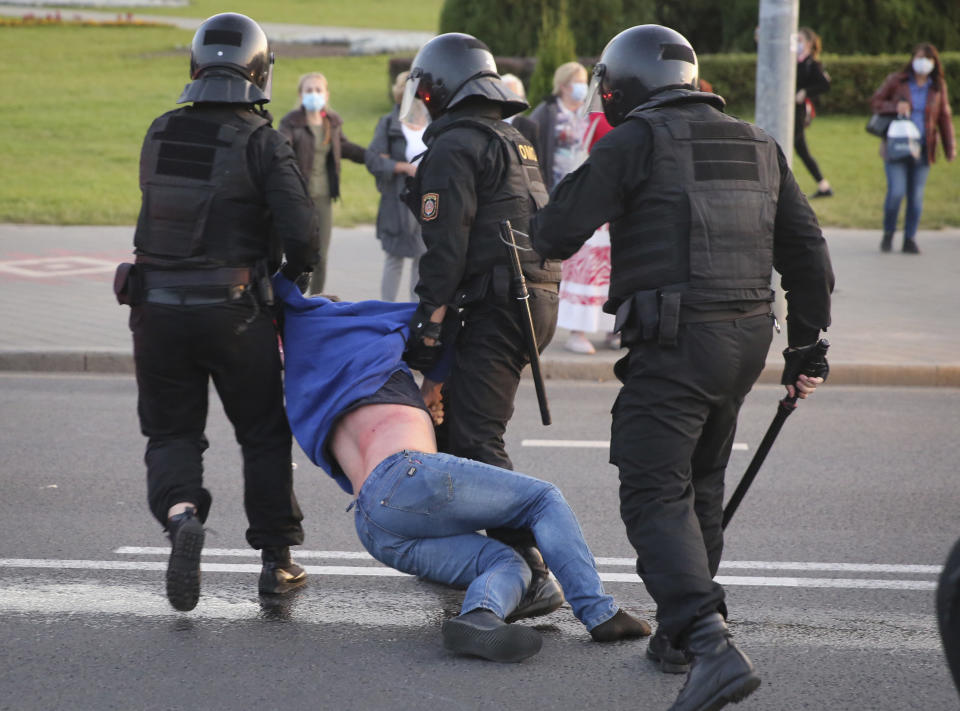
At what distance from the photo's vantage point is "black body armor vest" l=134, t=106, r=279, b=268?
4301 millimetres

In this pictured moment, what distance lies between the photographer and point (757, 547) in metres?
5.06

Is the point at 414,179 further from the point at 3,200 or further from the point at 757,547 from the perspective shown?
the point at 3,200

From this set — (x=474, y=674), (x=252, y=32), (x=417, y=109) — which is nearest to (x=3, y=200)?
(x=417, y=109)

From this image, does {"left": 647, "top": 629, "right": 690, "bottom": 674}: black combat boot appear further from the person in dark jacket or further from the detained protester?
the person in dark jacket

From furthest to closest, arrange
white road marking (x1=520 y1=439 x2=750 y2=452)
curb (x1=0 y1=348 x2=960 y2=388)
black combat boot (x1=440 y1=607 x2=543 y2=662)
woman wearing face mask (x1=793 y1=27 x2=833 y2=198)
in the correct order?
woman wearing face mask (x1=793 y1=27 x2=833 y2=198)
curb (x1=0 y1=348 x2=960 y2=388)
white road marking (x1=520 y1=439 x2=750 y2=452)
black combat boot (x1=440 y1=607 x2=543 y2=662)

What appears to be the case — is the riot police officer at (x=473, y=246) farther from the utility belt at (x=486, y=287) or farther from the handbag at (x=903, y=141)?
the handbag at (x=903, y=141)

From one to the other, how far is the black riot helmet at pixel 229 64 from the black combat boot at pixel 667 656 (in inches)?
87.7

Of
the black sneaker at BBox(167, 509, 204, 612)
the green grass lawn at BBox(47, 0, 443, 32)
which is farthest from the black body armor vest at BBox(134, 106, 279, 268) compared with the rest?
→ the green grass lawn at BBox(47, 0, 443, 32)

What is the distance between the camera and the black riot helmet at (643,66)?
3.76m

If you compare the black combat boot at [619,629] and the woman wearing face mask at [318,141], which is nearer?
the black combat boot at [619,629]

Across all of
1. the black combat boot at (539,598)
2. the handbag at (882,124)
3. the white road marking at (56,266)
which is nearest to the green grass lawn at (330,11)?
the handbag at (882,124)

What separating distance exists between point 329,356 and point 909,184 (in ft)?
31.6

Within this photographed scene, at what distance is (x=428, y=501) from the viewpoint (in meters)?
3.96

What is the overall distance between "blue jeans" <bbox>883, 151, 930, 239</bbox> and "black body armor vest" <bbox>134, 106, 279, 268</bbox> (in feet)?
31.0
